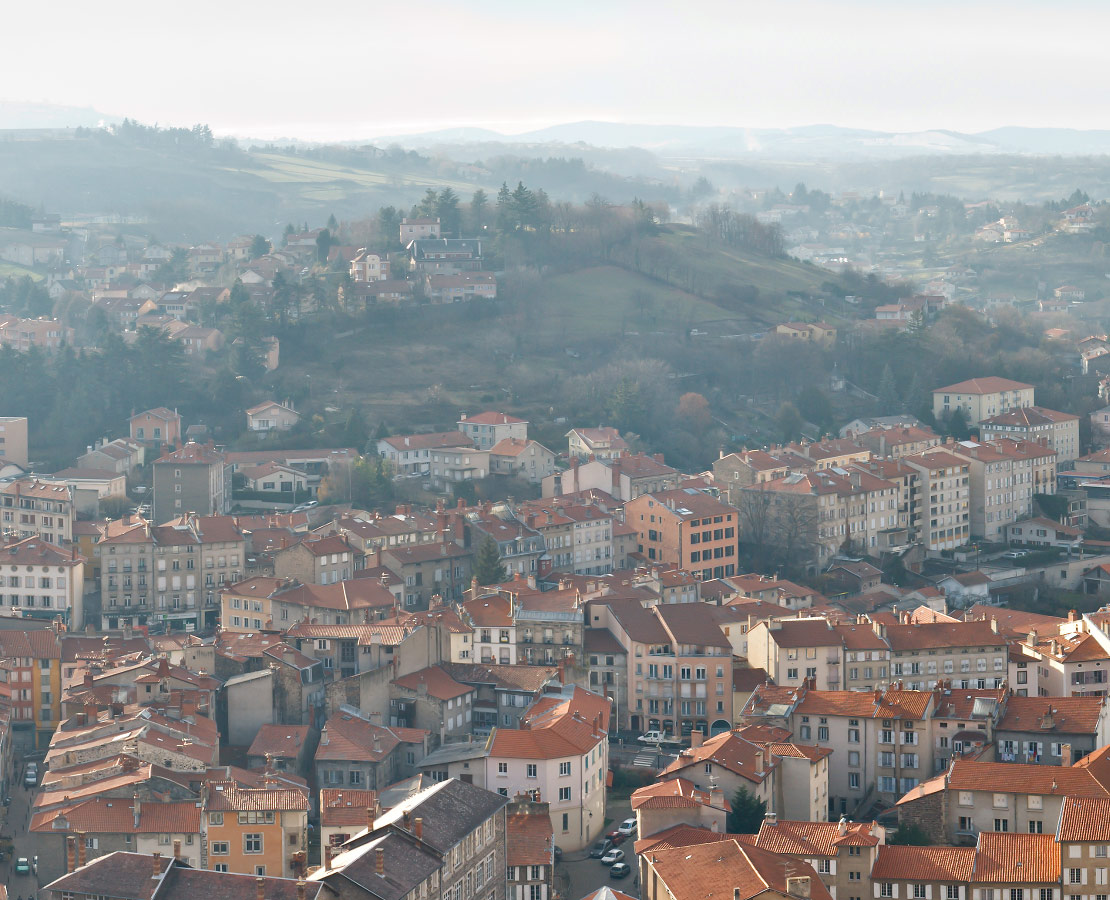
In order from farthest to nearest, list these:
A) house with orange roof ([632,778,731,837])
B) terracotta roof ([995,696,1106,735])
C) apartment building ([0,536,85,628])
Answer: apartment building ([0,536,85,628]) < terracotta roof ([995,696,1106,735]) < house with orange roof ([632,778,731,837])

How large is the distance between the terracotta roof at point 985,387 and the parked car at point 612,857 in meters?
44.9

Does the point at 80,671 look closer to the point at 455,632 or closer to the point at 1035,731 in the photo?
the point at 455,632

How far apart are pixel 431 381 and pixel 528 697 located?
35.9 meters

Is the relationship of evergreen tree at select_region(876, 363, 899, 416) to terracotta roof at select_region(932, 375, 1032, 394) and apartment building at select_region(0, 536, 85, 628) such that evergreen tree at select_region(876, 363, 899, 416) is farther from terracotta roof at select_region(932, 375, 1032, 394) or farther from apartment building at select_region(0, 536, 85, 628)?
apartment building at select_region(0, 536, 85, 628)

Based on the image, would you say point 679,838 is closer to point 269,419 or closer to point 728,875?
point 728,875

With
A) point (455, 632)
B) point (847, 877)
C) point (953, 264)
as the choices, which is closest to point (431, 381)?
point (455, 632)

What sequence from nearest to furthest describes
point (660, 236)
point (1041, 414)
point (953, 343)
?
point (1041, 414)
point (953, 343)
point (660, 236)

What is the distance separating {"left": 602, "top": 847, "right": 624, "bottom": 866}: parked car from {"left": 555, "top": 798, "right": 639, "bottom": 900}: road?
0.09 m

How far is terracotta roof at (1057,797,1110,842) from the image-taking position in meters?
28.5

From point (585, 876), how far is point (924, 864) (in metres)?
6.02

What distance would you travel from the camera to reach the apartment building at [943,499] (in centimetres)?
6156

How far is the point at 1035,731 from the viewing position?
3559cm

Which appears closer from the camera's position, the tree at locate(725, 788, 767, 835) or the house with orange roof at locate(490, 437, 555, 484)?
the tree at locate(725, 788, 767, 835)

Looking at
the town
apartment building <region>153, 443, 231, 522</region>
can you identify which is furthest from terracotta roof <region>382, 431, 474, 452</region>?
apartment building <region>153, 443, 231, 522</region>
